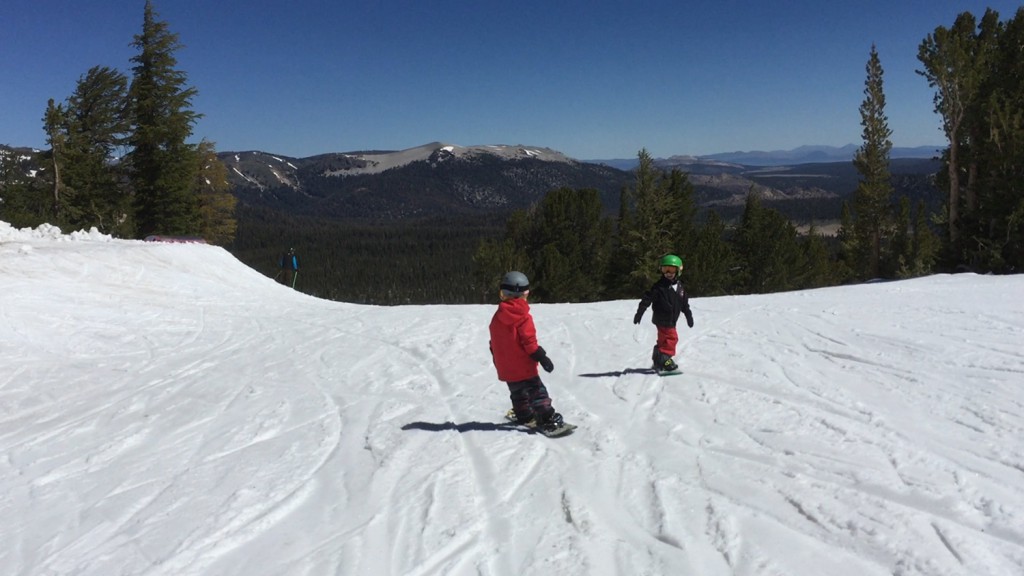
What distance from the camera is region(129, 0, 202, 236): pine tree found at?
1252 inches

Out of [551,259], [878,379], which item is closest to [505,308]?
[878,379]

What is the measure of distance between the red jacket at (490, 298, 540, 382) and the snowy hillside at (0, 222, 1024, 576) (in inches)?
31.4

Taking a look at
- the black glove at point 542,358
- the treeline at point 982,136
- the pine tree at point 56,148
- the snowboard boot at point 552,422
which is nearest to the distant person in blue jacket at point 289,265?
the pine tree at point 56,148

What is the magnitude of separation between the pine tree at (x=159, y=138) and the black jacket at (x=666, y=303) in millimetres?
32617

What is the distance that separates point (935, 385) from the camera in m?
7.36

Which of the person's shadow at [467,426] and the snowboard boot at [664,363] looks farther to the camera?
the snowboard boot at [664,363]

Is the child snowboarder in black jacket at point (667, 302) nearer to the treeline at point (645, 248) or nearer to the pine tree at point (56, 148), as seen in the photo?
the treeline at point (645, 248)

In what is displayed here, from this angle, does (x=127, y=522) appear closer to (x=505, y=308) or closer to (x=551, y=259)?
(x=505, y=308)

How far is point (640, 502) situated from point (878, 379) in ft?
17.1

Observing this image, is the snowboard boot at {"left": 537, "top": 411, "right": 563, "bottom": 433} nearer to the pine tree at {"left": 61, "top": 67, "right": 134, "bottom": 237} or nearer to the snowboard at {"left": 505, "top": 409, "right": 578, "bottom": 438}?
the snowboard at {"left": 505, "top": 409, "right": 578, "bottom": 438}

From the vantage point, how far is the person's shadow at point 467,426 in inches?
258

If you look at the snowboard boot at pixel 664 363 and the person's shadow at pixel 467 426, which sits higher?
the snowboard boot at pixel 664 363

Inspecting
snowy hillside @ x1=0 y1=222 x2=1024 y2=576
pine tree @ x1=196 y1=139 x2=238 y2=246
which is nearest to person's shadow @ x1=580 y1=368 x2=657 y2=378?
snowy hillside @ x1=0 y1=222 x2=1024 y2=576

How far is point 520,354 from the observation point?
6.01 meters
